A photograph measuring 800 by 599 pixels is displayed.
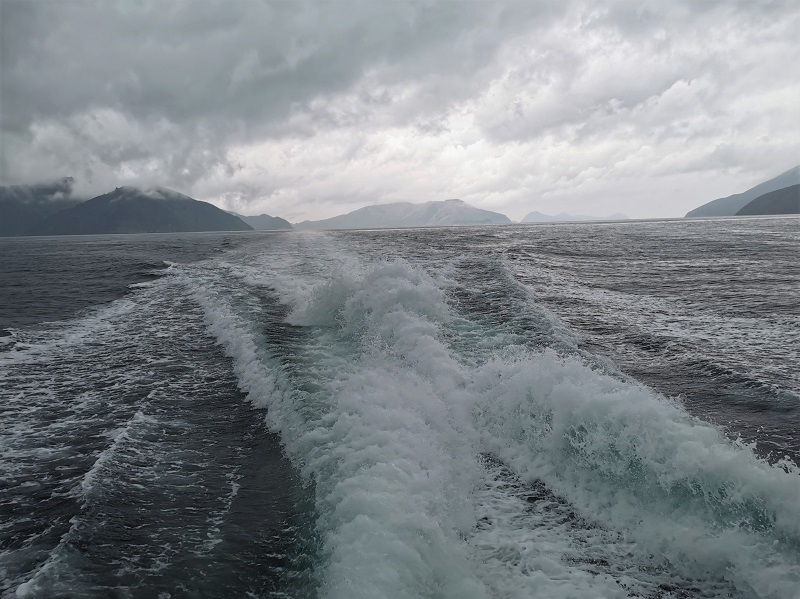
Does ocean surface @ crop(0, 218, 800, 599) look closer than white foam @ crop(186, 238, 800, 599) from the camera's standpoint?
No

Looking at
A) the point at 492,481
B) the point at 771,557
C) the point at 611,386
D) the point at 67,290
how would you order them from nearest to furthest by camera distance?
the point at 771,557 < the point at 492,481 < the point at 611,386 < the point at 67,290

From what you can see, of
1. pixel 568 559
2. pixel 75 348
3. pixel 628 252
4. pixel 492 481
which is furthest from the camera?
pixel 628 252

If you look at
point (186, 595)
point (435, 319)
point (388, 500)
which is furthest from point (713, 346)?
point (186, 595)

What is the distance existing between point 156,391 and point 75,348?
6.00 meters

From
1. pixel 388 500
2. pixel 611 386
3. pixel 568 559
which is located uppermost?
pixel 611 386

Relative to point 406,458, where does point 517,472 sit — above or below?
below

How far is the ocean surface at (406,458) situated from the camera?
17.1ft

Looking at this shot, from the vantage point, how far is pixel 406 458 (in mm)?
6969

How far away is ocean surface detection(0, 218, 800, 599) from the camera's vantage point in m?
5.20

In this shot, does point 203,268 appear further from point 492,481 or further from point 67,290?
point 492,481

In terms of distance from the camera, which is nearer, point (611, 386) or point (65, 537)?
point (65, 537)

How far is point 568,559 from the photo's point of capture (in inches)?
213

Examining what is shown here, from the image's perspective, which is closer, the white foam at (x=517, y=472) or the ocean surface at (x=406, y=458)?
the white foam at (x=517, y=472)

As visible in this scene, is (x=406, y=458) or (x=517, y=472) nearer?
(x=406, y=458)
